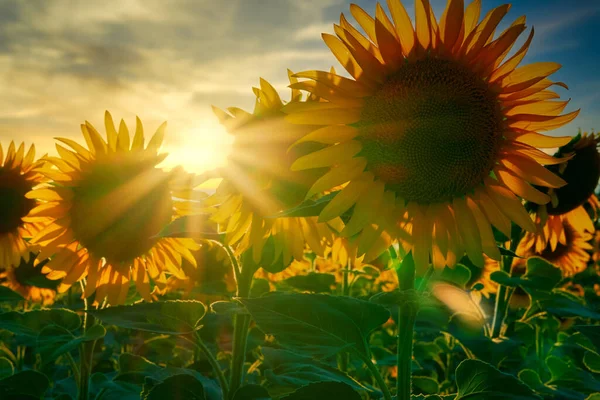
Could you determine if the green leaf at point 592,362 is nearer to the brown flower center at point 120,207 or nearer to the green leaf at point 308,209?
the green leaf at point 308,209

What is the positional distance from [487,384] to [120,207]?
1.69 meters

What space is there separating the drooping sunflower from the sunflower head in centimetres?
161

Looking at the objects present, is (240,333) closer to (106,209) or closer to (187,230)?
(187,230)

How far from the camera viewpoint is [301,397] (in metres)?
1.20

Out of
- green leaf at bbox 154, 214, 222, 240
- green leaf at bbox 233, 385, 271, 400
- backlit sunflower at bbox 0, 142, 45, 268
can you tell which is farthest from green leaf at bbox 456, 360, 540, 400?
backlit sunflower at bbox 0, 142, 45, 268

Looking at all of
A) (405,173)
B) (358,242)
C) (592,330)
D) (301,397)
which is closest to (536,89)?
(405,173)

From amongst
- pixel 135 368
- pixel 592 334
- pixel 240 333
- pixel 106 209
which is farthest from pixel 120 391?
pixel 592 334

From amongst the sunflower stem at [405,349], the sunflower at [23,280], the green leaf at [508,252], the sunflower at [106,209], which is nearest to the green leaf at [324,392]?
the sunflower stem at [405,349]

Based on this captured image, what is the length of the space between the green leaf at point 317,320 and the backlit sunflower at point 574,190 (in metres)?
2.08

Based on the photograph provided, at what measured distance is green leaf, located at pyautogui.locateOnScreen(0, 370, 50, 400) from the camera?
2098 millimetres

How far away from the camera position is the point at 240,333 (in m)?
1.95

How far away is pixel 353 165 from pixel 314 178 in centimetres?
31

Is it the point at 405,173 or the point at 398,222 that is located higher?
the point at 405,173

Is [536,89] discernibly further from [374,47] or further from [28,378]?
[28,378]
